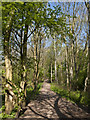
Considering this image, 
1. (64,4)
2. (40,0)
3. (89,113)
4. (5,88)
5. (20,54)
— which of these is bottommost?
(89,113)

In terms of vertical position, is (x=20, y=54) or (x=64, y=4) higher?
(x=64, y=4)

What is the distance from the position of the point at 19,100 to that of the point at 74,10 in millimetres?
5171

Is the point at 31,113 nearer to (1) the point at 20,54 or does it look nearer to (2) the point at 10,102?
(2) the point at 10,102

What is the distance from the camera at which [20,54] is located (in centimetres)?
357

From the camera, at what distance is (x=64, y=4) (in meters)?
6.05

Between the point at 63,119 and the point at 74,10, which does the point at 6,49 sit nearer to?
the point at 63,119

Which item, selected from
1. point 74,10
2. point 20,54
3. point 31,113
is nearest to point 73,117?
point 31,113

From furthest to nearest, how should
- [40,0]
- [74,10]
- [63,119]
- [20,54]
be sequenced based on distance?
1. [74,10]
2. [20,54]
3. [63,119]
4. [40,0]

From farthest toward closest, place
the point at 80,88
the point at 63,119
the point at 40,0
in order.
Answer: the point at 80,88, the point at 63,119, the point at 40,0

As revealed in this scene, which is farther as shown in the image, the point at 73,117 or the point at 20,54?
the point at 20,54

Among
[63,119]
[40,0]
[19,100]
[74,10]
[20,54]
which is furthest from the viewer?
[74,10]

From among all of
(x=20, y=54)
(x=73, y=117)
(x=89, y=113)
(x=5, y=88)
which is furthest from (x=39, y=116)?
(x=20, y=54)

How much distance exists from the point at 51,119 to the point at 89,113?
1294mm

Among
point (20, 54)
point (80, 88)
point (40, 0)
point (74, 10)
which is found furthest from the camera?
point (80, 88)
